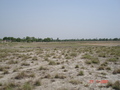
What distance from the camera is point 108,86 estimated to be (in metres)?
5.77

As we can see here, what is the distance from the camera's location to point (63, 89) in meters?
5.30

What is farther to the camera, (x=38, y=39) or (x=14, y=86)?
(x=38, y=39)

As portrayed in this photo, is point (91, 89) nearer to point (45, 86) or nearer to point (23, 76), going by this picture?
point (45, 86)

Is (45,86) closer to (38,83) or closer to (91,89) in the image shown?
(38,83)

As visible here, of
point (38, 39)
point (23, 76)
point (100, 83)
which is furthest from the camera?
point (38, 39)

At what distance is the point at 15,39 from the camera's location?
126500 mm

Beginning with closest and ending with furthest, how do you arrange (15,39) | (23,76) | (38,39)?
1. (23,76)
2. (15,39)
3. (38,39)

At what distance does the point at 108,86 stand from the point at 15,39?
435 ft

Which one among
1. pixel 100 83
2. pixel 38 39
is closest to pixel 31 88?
pixel 100 83

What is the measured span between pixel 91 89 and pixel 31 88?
297 centimetres

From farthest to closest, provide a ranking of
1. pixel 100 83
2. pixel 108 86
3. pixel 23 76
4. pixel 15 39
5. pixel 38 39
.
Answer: pixel 38 39 → pixel 15 39 → pixel 23 76 → pixel 100 83 → pixel 108 86

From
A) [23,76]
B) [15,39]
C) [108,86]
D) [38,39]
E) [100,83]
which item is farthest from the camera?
[38,39]

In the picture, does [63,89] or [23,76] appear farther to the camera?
[23,76]

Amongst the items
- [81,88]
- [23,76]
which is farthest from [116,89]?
[23,76]
